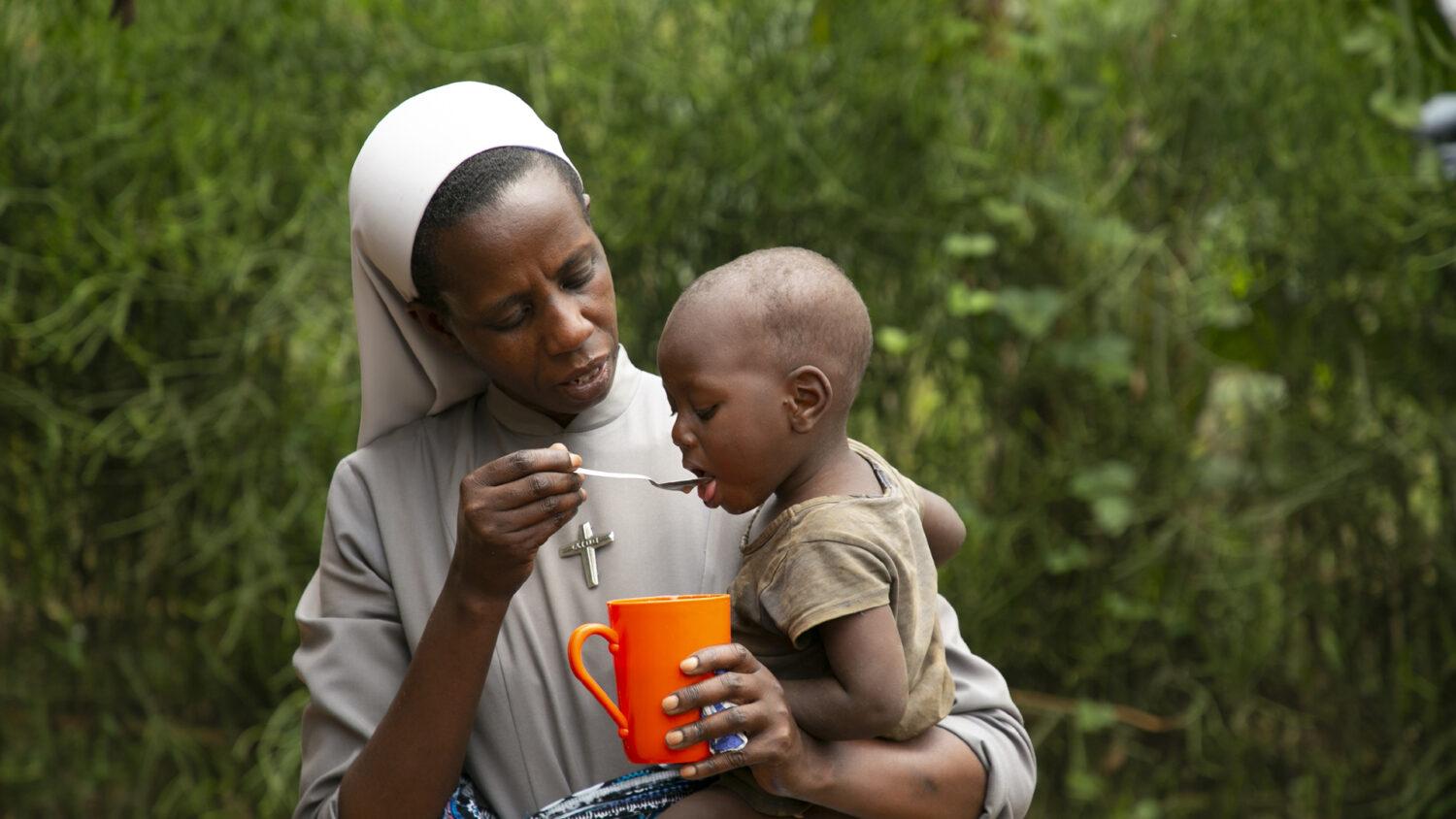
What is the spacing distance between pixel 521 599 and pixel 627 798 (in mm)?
337

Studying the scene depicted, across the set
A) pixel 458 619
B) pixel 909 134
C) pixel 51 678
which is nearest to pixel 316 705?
pixel 458 619

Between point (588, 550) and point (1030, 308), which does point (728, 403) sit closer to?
point (588, 550)

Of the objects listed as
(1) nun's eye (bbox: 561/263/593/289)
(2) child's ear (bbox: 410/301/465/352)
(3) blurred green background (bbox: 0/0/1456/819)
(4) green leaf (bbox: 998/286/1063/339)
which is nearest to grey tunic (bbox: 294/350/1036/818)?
(2) child's ear (bbox: 410/301/465/352)

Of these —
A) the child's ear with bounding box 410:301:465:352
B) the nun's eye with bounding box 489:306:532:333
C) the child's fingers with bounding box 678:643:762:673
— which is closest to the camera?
the child's fingers with bounding box 678:643:762:673

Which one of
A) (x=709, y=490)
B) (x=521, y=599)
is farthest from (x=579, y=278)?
(x=521, y=599)

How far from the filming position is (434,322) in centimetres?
216

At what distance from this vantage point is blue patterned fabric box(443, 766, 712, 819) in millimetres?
1904

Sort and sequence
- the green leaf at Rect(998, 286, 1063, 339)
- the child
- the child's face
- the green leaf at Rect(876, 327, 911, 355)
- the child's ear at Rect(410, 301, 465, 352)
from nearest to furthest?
the child
the child's face
the child's ear at Rect(410, 301, 465, 352)
the green leaf at Rect(876, 327, 911, 355)
the green leaf at Rect(998, 286, 1063, 339)

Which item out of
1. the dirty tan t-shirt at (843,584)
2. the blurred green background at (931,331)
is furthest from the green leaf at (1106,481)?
the dirty tan t-shirt at (843,584)

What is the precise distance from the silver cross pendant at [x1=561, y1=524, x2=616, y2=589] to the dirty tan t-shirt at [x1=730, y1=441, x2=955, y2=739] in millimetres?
218

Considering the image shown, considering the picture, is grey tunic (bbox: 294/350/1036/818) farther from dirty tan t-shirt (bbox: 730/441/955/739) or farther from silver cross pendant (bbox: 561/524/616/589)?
dirty tan t-shirt (bbox: 730/441/955/739)

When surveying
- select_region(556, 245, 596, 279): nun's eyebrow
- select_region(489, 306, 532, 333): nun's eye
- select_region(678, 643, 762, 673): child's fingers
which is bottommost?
select_region(678, 643, 762, 673): child's fingers

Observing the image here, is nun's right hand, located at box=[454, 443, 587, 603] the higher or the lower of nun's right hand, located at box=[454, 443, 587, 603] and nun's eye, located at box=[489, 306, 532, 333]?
the lower

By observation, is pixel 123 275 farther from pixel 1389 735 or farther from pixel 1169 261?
pixel 1389 735
